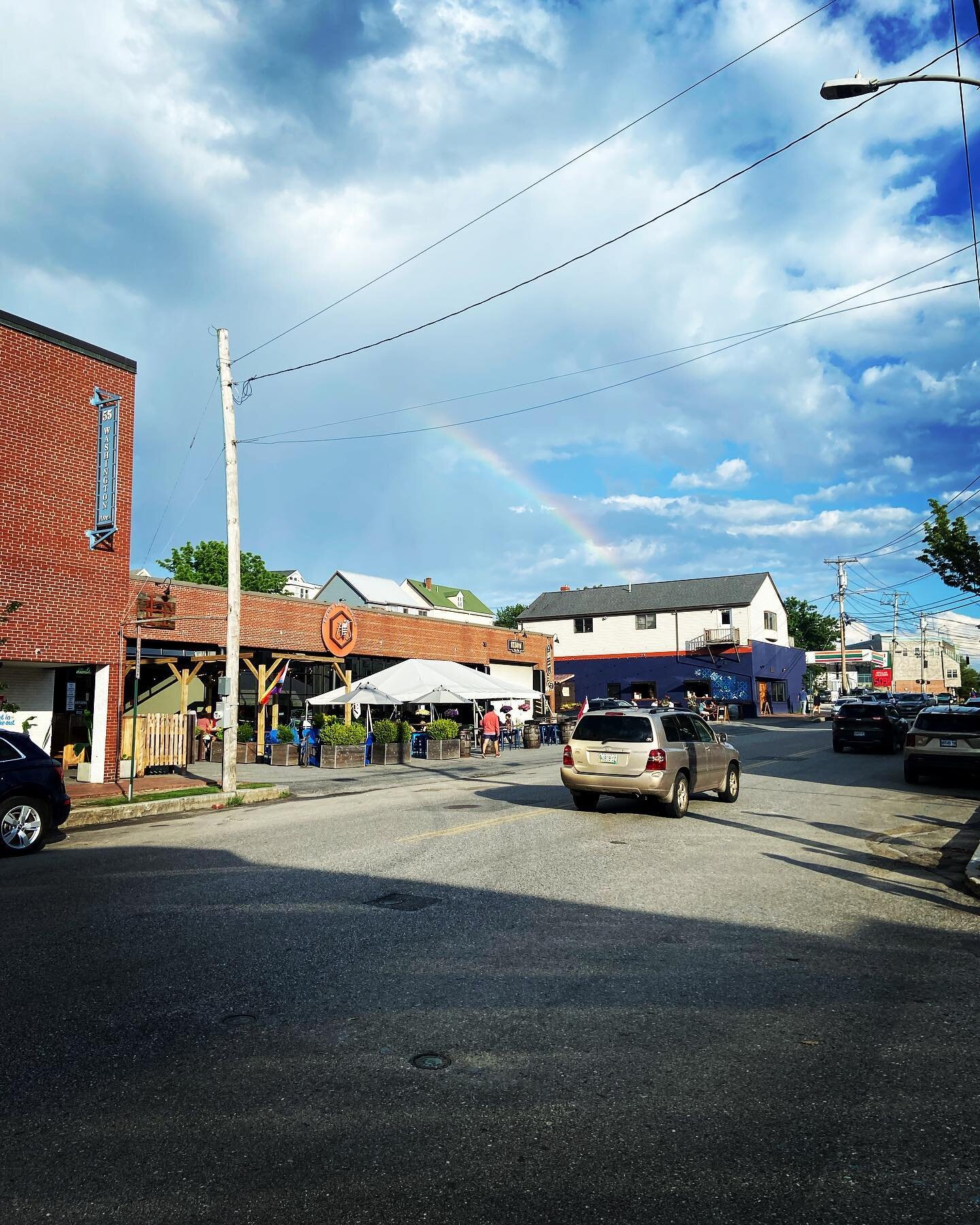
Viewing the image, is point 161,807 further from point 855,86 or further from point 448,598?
point 448,598

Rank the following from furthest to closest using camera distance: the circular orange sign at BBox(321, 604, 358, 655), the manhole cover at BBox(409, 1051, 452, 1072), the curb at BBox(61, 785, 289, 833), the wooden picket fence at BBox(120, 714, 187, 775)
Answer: the circular orange sign at BBox(321, 604, 358, 655), the wooden picket fence at BBox(120, 714, 187, 775), the curb at BBox(61, 785, 289, 833), the manhole cover at BBox(409, 1051, 452, 1072)

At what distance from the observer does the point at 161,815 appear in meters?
15.2

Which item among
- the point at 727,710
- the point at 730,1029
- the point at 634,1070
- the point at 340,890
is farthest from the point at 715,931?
the point at 727,710

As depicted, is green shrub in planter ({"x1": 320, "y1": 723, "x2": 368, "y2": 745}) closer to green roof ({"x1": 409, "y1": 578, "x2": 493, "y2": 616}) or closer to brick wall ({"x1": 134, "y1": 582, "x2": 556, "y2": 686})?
brick wall ({"x1": 134, "y1": 582, "x2": 556, "y2": 686})

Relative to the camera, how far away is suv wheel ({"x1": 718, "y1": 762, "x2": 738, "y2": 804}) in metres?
15.3

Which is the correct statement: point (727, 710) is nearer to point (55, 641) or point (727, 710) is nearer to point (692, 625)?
point (692, 625)

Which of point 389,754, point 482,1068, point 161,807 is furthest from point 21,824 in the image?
point 389,754

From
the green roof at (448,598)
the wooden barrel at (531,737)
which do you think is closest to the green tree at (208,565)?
the green roof at (448,598)

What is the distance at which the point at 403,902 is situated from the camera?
7.87 metres

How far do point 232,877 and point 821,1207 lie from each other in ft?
22.8

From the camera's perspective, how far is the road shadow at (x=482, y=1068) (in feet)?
10.8

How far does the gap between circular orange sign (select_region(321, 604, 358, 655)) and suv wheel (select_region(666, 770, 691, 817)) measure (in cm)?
2257

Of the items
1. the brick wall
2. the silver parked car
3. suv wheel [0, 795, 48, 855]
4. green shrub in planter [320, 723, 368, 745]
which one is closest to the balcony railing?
the brick wall

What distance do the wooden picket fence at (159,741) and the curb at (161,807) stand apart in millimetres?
5090
